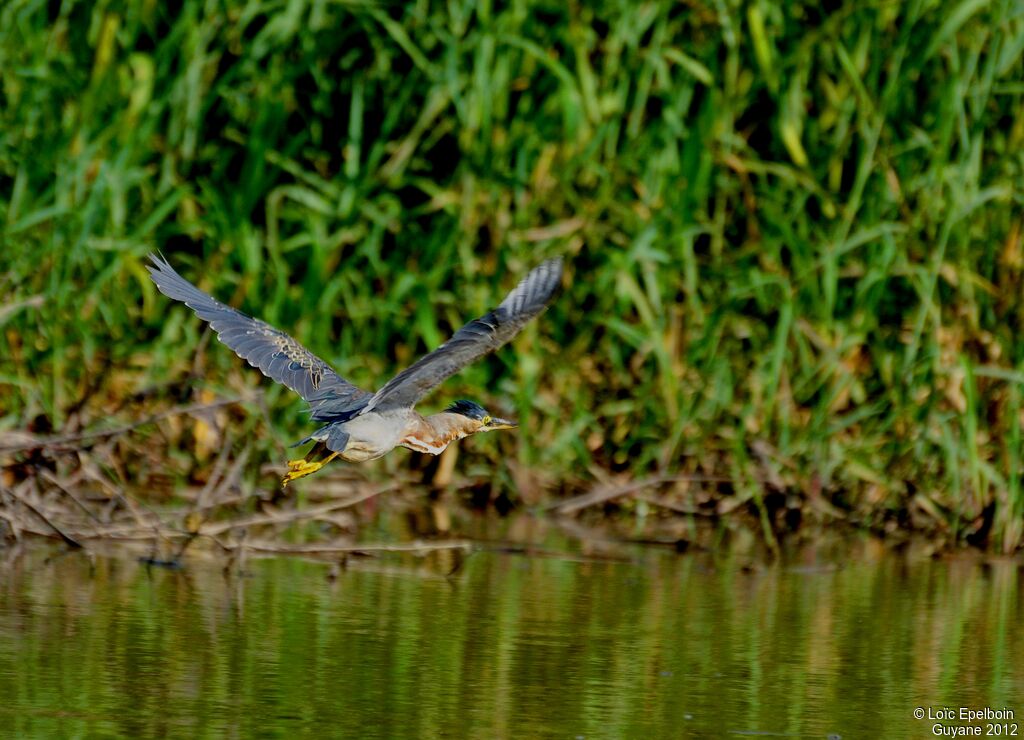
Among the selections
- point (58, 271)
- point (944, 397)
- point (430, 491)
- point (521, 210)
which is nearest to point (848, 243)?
point (944, 397)

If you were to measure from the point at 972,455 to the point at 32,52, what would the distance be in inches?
145

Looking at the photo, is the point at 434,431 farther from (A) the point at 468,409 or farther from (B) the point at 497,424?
(B) the point at 497,424

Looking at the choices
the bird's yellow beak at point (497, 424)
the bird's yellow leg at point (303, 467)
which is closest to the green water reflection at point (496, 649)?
the bird's yellow leg at point (303, 467)

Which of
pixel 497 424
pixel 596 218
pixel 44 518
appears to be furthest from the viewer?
pixel 596 218

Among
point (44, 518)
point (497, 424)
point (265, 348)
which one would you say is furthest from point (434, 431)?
point (44, 518)

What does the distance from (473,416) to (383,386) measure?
0.56m

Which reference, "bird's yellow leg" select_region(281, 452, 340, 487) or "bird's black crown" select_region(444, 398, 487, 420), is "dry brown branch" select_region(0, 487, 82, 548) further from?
"bird's black crown" select_region(444, 398, 487, 420)

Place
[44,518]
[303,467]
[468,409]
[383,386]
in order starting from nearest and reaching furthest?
[383,386]
[303,467]
[468,409]
[44,518]

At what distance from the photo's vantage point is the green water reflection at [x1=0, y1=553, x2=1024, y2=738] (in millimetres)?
3805

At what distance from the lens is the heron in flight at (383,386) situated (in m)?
4.02

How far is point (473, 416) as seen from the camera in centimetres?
495

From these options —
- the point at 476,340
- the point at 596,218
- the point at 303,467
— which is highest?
the point at 596,218

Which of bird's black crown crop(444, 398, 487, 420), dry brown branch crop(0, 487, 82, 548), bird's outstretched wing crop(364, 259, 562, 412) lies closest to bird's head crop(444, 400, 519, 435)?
bird's black crown crop(444, 398, 487, 420)

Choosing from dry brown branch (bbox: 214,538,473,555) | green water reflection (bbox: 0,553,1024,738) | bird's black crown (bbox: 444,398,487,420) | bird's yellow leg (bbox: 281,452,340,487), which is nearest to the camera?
green water reflection (bbox: 0,553,1024,738)
